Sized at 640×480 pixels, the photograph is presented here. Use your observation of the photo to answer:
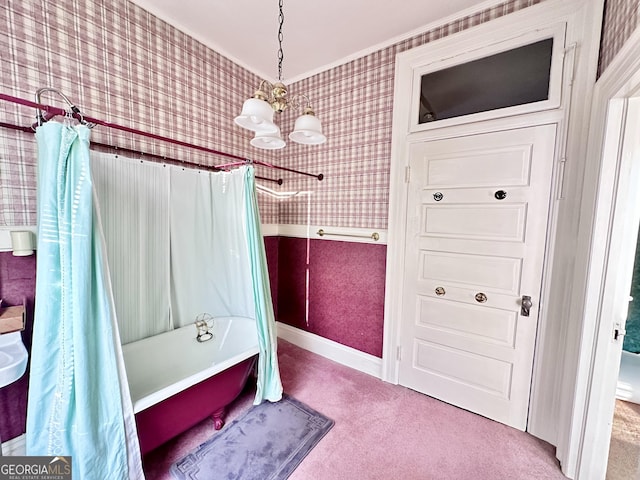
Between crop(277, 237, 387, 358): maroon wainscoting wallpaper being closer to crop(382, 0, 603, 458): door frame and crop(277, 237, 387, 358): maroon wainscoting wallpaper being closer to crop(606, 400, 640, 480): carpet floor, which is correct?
crop(382, 0, 603, 458): door frame

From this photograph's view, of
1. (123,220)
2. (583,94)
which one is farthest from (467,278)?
(123,220)

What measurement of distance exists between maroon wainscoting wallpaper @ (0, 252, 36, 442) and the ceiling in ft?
6.02

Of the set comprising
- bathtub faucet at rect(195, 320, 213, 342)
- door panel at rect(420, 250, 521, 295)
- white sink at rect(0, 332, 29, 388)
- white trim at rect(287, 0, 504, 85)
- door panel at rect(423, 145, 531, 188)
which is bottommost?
bathtub faucet at rect(195, 320, 213, 342)

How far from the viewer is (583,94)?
1461 mm

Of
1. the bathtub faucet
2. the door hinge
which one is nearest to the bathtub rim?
the bathtub faucet

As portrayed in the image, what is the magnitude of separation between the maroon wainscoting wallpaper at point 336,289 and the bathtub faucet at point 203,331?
1.00 metres

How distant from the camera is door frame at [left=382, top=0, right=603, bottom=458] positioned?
1.46 m

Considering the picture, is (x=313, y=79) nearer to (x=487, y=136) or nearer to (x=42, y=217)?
(x=487, y=136)

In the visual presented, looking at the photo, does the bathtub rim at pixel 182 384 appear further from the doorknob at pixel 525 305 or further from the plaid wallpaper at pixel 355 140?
the doorknob at pixel 525 305

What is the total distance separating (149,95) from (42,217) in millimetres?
1218

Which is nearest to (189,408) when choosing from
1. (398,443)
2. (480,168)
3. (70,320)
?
(70,320)

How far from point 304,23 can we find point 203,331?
8.11ft

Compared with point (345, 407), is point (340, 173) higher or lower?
higher

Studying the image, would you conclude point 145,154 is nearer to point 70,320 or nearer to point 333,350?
point 70,320
